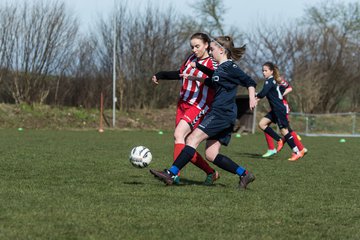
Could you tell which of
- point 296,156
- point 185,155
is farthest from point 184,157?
point 296,156

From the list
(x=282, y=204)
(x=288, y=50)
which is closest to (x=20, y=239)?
(x=282, y=204)

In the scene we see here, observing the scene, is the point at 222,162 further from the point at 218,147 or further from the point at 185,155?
the point at 185,155

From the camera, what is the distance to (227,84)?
5.88 meters

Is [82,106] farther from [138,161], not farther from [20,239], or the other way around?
[20,239]

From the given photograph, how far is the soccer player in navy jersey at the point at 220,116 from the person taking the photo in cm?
579

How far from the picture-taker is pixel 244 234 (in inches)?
146

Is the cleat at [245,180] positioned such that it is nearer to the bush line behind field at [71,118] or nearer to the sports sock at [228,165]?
the sports sock at [228,165]

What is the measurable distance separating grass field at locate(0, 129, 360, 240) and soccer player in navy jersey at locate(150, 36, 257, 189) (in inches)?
8.5

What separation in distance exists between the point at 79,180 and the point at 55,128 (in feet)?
58.5

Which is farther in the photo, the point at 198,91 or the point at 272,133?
the point at 272,133

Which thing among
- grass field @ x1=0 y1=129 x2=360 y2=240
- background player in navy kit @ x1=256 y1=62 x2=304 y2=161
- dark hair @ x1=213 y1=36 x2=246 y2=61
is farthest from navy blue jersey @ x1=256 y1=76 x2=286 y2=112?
dark hair @ x1=213 y1=36 x2=246 y2=61

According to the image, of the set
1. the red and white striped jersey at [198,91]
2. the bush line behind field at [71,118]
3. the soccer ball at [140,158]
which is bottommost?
the bush line behind field at [71,118]

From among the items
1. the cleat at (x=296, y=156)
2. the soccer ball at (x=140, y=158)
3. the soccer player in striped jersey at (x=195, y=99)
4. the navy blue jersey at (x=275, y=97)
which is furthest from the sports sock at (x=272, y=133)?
the soccer ball at (x=140, y=158)

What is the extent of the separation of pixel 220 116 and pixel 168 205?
1.41m
